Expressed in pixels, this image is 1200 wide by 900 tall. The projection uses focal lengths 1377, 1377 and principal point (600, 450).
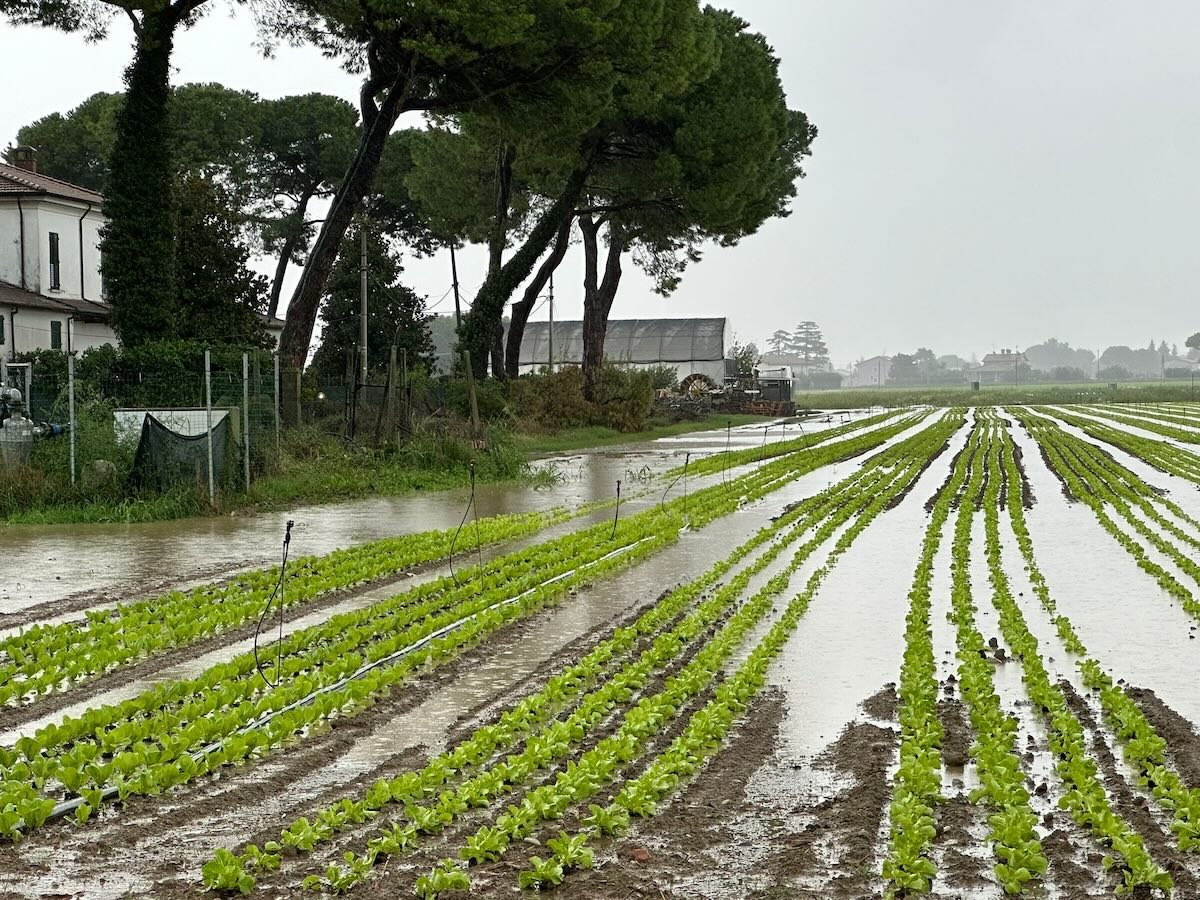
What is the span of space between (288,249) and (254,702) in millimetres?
54146

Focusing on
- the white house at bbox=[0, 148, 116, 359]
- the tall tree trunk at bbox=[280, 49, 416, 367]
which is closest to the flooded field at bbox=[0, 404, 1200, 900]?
the tall tree trunk at bbox=[280, 49, 416, 367]

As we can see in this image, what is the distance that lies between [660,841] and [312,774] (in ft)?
6.33

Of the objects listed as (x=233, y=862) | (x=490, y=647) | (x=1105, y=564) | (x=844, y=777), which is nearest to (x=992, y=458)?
(x=1105, y=564)

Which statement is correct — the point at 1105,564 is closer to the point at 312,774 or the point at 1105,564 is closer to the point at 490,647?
the point at 490,647

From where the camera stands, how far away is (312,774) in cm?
685

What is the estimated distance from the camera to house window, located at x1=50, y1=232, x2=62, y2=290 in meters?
42.3

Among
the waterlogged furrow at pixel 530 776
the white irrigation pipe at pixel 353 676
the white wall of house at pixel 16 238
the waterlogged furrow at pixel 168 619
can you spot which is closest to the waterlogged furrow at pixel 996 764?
the waterlogged furrow at pixel 530 776

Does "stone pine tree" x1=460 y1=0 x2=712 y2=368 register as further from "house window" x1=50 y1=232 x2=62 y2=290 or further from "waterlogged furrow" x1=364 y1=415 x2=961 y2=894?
"waterlogged furrow" x1=364 y1=415 x2=961 y2=894

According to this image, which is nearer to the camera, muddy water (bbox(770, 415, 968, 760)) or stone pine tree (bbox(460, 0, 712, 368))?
muddy water (bbox(770, 415, 968, 760))

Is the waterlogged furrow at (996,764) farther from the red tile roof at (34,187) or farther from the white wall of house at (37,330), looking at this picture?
the red tile roof at (34,187)

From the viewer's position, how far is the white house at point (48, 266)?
39.2 metres

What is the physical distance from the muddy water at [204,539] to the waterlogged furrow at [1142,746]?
7.96 m

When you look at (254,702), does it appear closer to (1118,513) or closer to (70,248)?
(1118,513)

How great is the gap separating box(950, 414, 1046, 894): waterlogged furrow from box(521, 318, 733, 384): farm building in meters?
69.2
